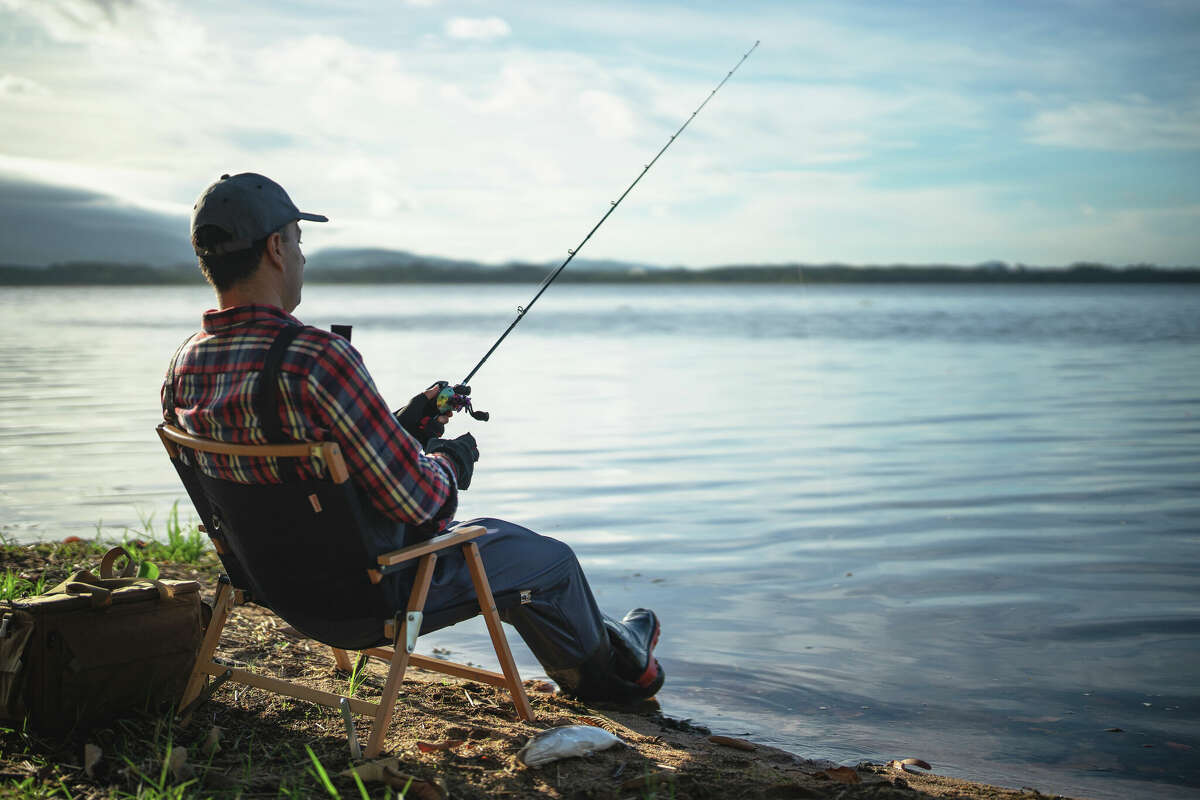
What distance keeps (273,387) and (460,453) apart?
28.7 inches

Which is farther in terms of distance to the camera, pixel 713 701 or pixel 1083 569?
pixel 1083 569

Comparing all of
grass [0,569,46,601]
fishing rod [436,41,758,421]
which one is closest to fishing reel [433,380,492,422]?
fishing rod [436,41,758,421]

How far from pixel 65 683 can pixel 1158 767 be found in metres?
3.72

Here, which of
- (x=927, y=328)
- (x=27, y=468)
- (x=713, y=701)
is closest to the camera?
(x=713, y=701)

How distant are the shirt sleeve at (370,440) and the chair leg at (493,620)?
0.29 m

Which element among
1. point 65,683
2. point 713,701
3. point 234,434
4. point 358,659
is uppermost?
point 234,434

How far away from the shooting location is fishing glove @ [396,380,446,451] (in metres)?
3.46

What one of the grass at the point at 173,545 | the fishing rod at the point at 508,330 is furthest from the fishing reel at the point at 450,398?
the grass at the point at 173,545

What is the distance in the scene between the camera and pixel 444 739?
11.4 ft

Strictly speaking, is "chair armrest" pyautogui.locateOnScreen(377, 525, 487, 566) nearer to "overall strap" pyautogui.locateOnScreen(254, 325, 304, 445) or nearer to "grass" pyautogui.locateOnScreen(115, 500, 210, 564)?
"overall strap" pyautogui.locateOnScreen(254, 325, 304, 445)

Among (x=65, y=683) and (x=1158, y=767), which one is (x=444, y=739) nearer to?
(x=65, y=683)

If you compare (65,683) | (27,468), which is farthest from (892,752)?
(27,468)

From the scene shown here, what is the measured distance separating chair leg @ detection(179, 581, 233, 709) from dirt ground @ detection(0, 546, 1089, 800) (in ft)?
0.31

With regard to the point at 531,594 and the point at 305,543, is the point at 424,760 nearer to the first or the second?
the point at 531,594
